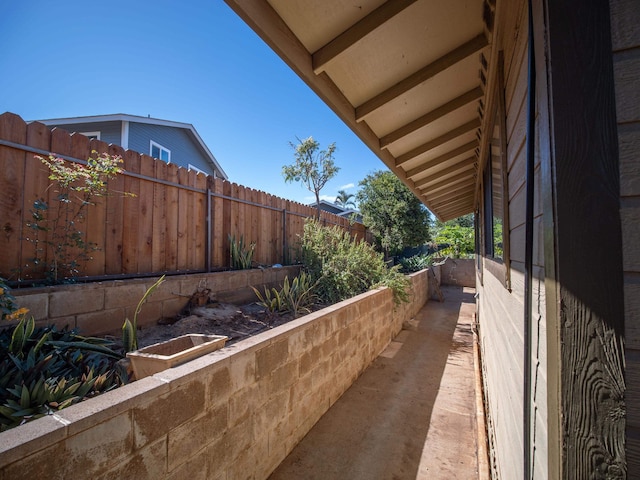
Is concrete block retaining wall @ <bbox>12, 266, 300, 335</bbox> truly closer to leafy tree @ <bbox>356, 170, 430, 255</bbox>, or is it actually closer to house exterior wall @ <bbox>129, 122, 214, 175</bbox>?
leafy tree @ <bbox>356, 170, 430, 255</bbox>

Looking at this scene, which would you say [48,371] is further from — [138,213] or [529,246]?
[529,246]

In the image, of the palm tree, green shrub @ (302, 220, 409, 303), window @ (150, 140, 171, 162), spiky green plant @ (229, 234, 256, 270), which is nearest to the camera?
spiky green plant @ (229, 234, 256, 270)

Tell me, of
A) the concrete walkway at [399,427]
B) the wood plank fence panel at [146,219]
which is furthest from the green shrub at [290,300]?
the wood plank fence panel at [146,219]

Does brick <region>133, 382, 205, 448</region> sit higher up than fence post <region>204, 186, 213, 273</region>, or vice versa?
fence post <region>204, 186, 213, 273</region>

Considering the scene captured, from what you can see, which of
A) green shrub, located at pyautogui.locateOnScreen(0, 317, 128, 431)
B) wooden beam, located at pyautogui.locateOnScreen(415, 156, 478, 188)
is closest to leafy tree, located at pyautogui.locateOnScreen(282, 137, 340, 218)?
wooden beam, located at pyautogui.locateOnScreen(415, 156, 478, 188)

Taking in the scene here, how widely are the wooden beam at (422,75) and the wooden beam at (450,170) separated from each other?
8.95ft

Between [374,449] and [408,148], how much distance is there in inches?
134

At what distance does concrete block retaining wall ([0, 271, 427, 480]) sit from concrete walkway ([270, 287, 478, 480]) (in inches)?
8.7

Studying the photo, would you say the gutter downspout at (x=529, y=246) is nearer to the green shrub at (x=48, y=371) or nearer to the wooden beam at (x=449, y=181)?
the green shrub at (x=48, y=371)

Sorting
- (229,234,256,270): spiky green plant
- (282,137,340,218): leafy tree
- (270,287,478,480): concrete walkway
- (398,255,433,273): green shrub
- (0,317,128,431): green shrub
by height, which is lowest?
(270,287,478,480): concrete walkway

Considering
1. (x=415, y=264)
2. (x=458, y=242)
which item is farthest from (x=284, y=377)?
(x=458, y=242)

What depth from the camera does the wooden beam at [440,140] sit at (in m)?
3.40

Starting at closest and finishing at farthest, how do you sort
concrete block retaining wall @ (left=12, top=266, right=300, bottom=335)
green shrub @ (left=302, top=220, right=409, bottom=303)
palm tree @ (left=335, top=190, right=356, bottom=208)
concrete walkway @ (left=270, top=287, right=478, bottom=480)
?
concrete block retaining wall @ (left=12, top=266, right=300, bottom=335) < concrete walkway @ (left=270, top=287, right=478, bottom=480) < green shrub @ (left=302, top=220, right=409, bottom=303) < palm tree @ (left=335, top=190, right=356, bottom=208)

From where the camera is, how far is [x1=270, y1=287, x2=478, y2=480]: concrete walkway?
8.12ft
